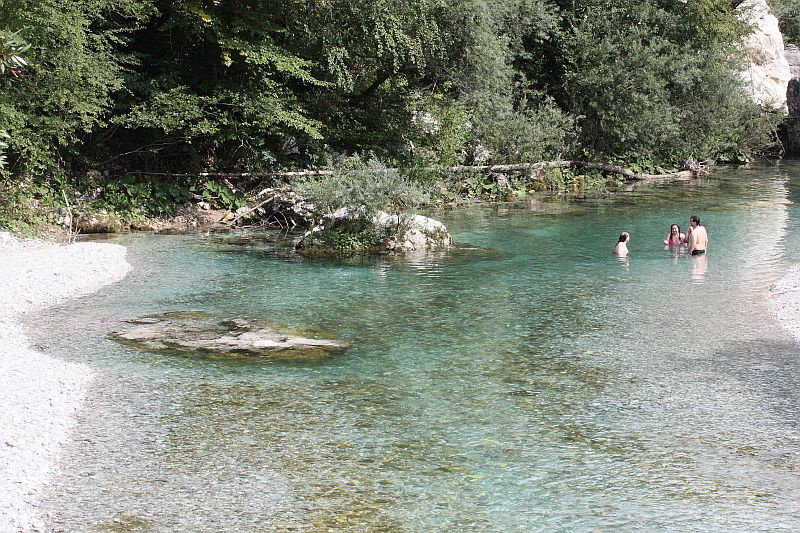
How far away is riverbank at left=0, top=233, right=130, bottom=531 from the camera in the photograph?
8508mm

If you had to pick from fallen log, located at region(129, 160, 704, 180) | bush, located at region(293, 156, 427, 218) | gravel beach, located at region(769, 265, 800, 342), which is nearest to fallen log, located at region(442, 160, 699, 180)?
fallen log, located at region(129, 160, 704, 180)

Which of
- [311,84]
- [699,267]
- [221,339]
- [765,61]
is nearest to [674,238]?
[699,267]

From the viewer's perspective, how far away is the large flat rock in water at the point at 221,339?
526 inches

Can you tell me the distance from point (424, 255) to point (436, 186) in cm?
995

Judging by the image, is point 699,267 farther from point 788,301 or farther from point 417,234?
point 417,234

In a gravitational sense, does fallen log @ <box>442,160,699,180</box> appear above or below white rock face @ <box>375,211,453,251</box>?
above

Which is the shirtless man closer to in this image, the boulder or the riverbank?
the riverbank

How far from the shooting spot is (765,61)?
49938 millimetres

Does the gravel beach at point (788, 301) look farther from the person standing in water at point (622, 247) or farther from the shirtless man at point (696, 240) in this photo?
the person standing in water at point (622, 247)

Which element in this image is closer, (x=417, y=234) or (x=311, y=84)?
(x=417, y=234)

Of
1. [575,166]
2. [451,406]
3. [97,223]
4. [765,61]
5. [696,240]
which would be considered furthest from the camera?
[765,61]

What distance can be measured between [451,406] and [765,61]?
151 feet

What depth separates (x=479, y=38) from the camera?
2902cm

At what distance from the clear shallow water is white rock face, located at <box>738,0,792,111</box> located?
1249 inches
